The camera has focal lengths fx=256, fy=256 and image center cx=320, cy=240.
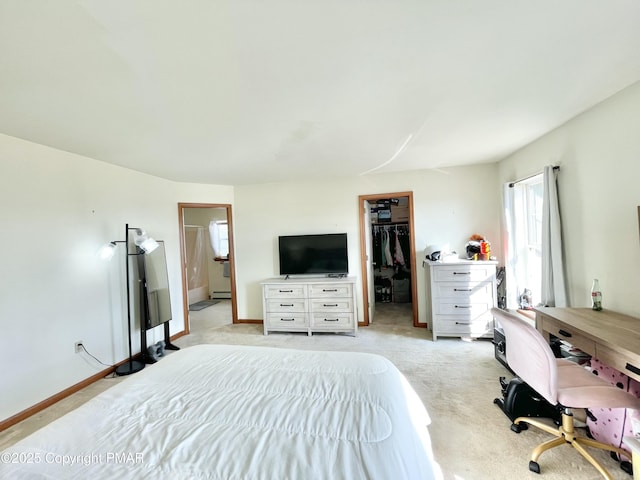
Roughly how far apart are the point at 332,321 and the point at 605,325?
264 centimetres

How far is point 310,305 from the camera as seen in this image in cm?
365

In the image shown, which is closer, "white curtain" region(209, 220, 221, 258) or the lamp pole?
the lamp pole

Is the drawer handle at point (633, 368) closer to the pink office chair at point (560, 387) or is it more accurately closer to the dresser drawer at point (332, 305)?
the pink office chair at point (560, 387)

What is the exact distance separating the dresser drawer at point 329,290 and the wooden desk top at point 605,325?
2.04m

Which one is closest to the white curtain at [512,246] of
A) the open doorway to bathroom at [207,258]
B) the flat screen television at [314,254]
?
the flat screen television at [314,254]

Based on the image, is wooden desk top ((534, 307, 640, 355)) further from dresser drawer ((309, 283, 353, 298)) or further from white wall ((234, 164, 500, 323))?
dresser drawer ((309, 283, 353, 298))

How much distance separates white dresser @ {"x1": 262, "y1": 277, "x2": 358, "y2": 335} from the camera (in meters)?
3.55

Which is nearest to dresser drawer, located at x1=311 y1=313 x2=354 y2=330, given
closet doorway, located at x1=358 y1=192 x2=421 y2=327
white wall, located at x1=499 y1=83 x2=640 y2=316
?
closet doorway, located at x1=358 y1=192 x2=421 y2=327

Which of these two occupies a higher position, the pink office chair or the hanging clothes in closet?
the hanging clothes in closet

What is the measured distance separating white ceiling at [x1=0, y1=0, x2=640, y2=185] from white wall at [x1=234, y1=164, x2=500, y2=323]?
4.13 ft

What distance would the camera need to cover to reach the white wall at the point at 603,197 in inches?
66.2

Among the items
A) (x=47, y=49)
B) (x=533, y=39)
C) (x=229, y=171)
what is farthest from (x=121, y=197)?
(x=533, y=39)

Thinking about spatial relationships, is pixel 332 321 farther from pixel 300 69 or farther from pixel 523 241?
pixel 300 69

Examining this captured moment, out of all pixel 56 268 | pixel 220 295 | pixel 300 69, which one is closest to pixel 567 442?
pixel 300 69
